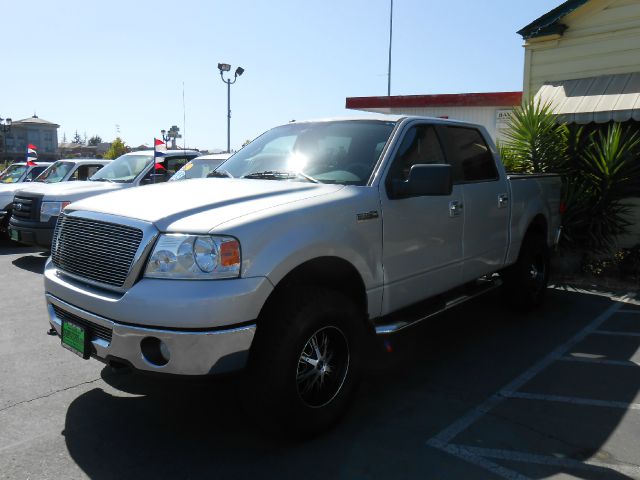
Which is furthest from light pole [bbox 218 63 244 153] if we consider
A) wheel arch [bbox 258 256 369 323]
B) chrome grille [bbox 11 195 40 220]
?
wheel arch [bbox 258 256 369 323]

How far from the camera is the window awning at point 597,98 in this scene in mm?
8484

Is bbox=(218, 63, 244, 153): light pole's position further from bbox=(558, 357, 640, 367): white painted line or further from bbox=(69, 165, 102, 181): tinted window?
bbox=(558, 357, 640, 367): white painted line

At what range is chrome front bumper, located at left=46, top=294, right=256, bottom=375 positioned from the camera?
9.12 ft

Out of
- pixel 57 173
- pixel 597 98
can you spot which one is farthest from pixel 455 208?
pixel 57 173

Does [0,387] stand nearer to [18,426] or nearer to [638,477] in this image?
[18,426]

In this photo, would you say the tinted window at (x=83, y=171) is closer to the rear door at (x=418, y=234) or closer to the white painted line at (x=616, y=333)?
the rear door at (x=418, y=234)

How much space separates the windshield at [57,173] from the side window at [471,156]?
345 inches

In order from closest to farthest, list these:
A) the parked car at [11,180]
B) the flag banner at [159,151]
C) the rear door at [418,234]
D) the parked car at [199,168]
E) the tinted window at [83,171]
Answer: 1. the rear door at [418,234]
2. the parked car at [199,168]
3. the flag banner at [159,151]
4. the parked car at [11,180]
5. the tinted window at [83,171]

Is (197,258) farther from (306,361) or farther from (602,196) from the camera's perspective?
(602,196)

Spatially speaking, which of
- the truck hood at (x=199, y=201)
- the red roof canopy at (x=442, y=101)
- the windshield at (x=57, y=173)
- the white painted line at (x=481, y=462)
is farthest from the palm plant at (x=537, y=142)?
the windshield at (x=57, y=173)

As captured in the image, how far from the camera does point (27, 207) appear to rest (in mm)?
8727

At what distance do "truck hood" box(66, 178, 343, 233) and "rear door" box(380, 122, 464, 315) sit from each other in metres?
0.51

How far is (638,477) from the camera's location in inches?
116

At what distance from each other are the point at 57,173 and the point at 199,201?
9.38 m
